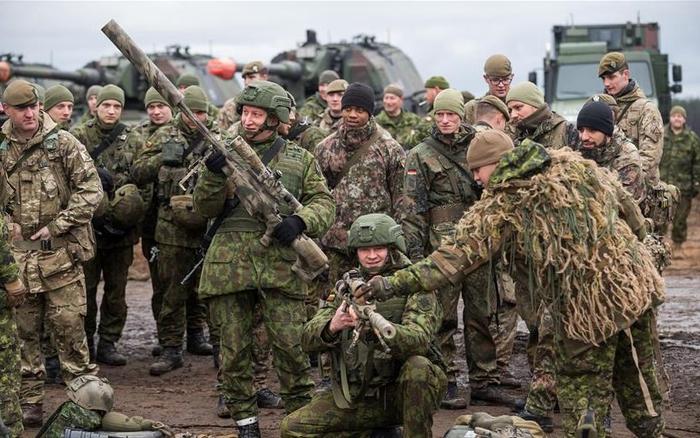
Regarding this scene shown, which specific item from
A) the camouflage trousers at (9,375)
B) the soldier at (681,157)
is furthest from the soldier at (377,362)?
the soldier at (681,157)

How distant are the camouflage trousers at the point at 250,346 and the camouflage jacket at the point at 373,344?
0.76 meters

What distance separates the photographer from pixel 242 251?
26.1 ft

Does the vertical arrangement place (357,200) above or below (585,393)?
above

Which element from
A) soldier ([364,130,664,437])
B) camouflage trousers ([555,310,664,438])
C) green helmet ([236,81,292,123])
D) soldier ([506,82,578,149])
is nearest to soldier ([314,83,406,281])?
soldier ([506,82,578,149])

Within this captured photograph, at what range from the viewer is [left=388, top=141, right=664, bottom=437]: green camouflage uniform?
6.47m

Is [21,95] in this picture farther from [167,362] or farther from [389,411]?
[389,411]

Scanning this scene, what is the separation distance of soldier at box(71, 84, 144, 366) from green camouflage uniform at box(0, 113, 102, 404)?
5.95ft

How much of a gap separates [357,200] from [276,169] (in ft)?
5.86

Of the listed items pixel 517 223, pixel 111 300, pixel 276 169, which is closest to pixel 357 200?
pixel 276 169

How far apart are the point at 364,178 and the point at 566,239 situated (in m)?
3.44

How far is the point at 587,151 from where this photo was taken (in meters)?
8.41

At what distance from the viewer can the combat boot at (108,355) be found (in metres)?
10.9

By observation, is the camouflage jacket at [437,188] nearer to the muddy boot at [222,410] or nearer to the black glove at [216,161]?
the muddy boot at [222,410]

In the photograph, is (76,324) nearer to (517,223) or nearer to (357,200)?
(357,200)
